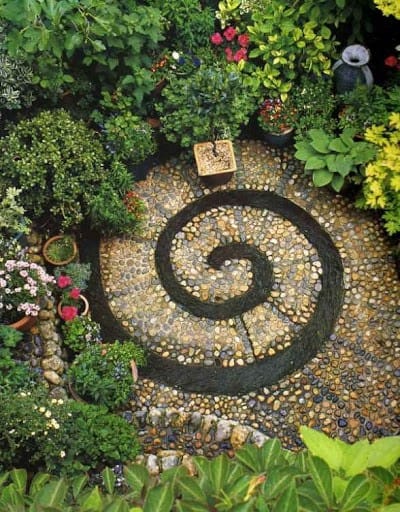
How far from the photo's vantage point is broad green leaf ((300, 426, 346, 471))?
1.66m

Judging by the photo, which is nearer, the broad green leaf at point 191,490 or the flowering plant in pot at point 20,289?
the broad green leaf at point 191,490

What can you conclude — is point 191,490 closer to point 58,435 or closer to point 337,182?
point 58,435

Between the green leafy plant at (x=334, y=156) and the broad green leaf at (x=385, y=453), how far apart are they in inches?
199

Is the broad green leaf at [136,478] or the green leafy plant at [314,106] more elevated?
the green leafy plant at [314,106]

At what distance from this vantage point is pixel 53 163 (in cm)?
598

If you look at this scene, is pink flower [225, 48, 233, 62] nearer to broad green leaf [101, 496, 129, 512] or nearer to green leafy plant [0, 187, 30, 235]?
green leafy plant [0, 187, 30, 235]

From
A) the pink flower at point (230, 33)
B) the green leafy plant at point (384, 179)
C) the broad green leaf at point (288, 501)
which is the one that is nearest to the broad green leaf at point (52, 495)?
the broad green leaf at point (288, 501)

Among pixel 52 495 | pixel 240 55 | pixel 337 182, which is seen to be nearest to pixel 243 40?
pixel 240 55

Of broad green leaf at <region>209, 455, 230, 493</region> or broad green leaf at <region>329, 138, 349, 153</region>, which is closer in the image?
broad green leaf at <region>209, 455, 230, 493</region>

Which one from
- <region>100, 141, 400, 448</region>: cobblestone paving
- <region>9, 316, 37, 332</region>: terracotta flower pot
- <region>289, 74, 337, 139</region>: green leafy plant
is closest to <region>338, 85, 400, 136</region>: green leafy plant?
<region>289, 74, 337, 139</region>: green leafy plant

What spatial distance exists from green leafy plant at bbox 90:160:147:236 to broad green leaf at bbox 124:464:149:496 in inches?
178

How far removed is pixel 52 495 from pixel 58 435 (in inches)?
120

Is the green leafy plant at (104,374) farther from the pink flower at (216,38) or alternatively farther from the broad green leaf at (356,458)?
the broad green leaf at (356,458)

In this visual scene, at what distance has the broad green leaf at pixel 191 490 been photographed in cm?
162
